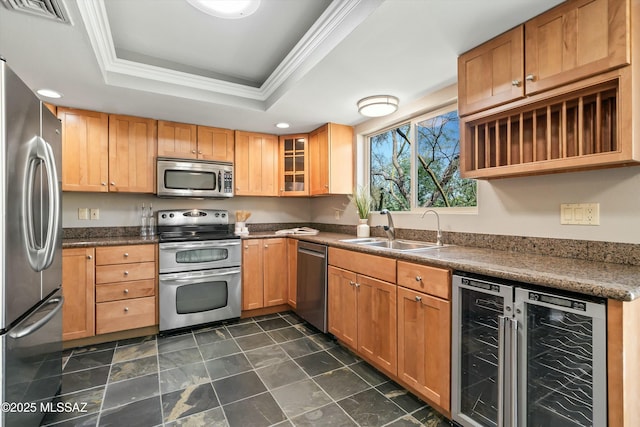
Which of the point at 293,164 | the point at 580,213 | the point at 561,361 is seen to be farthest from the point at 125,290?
the point at 580,213

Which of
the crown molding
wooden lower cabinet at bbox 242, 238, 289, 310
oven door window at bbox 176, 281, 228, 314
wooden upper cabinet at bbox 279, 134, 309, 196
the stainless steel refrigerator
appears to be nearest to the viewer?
the stainless steel refrigerator

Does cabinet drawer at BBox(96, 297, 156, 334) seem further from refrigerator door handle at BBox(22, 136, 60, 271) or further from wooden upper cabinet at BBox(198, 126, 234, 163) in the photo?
wooden upper cabinet at BBox(198, 126, 234, 163)

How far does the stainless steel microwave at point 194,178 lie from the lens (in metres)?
3.16

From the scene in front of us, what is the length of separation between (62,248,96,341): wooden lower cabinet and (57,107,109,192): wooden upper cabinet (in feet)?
2.29

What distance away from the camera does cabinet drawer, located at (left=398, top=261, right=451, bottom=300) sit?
160cm

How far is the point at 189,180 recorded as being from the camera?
329 cm

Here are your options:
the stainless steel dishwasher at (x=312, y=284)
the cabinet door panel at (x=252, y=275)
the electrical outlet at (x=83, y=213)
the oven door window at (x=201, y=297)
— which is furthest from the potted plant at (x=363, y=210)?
the electrical outlet at (x=83, y=213)

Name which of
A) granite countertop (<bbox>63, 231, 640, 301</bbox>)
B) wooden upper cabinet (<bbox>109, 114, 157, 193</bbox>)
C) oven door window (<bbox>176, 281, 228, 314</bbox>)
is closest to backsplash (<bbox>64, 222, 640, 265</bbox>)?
granite countertop (<bbox>63, 231, 640, 301</bbox>)

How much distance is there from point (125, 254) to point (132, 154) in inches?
41.5

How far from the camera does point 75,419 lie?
168cm

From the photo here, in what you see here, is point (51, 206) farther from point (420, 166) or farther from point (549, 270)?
point (420, 166)

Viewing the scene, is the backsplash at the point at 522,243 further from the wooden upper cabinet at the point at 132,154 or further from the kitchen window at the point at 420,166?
the wooden upper cabinet at the point at 132,154

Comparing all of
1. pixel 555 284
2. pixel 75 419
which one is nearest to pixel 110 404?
pixel 75 419

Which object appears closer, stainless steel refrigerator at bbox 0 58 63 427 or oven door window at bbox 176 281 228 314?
stainless steel refrigerator at bbox 0 58 63 427
